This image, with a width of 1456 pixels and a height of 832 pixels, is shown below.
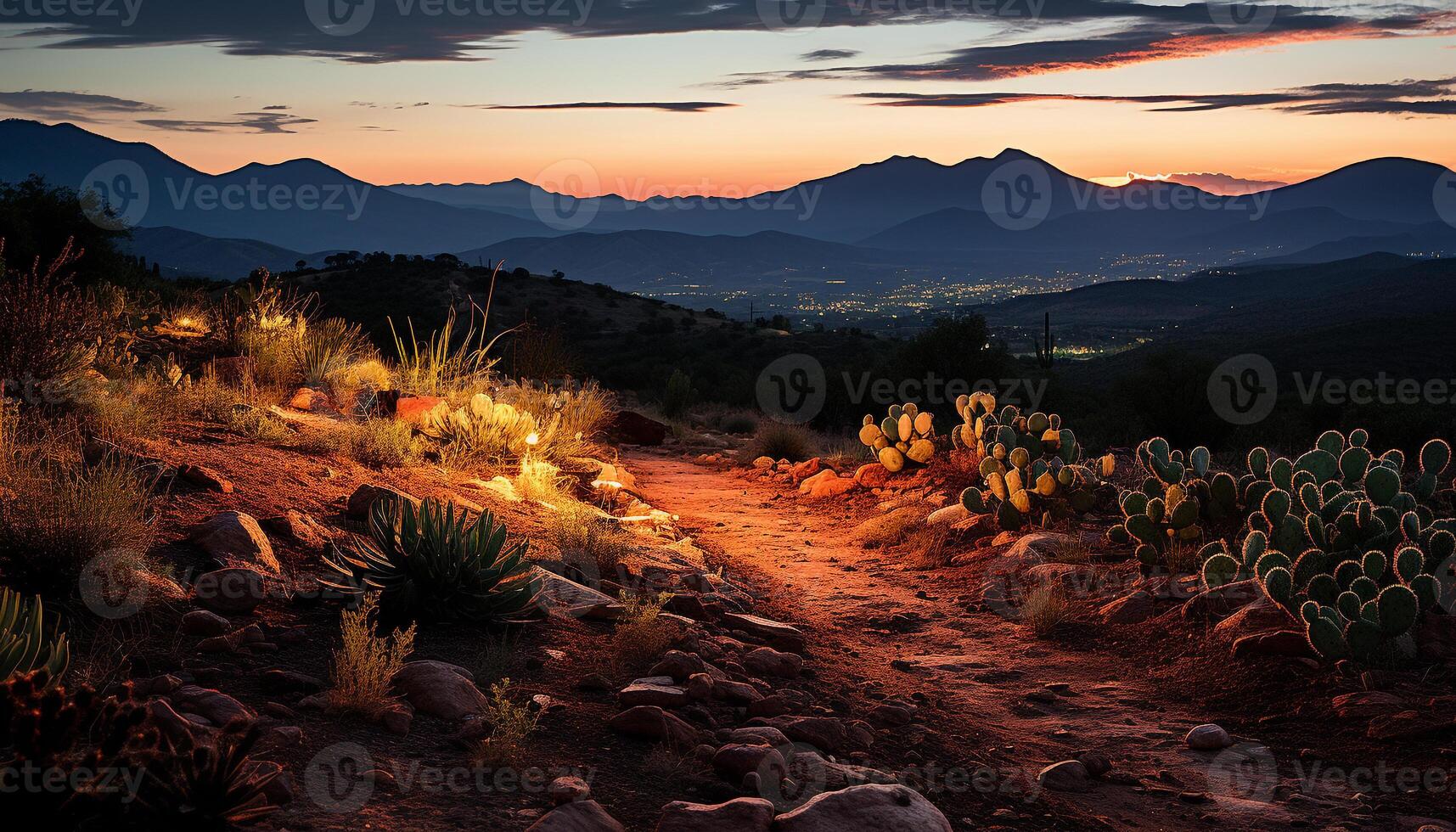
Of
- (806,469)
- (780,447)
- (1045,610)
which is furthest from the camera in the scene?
(780,447)

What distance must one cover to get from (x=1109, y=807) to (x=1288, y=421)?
30.8 meters

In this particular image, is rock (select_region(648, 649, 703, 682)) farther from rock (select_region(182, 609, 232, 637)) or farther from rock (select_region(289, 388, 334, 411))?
rock (select_region(289, 388, 334, 411))

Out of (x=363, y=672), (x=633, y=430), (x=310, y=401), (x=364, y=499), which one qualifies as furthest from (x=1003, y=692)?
(x=633, y=430)

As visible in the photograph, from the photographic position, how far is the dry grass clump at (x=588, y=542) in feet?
26.6

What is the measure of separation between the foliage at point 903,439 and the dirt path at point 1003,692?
7.54 feet

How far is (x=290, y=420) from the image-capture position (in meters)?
10.4

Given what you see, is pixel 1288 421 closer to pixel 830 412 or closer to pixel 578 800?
pixel 830 412

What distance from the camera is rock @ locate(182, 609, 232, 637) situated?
499 cm

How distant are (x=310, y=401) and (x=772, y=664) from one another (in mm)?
7901

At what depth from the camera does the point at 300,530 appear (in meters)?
6.71

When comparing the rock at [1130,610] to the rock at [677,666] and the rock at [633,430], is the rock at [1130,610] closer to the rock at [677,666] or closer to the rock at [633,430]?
the rock at [677,666]

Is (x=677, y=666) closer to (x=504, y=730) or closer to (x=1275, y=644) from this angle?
(x=504, y=730)

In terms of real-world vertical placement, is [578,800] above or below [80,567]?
below

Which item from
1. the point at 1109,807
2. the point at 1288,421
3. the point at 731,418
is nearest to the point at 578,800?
the point at 1109,807
